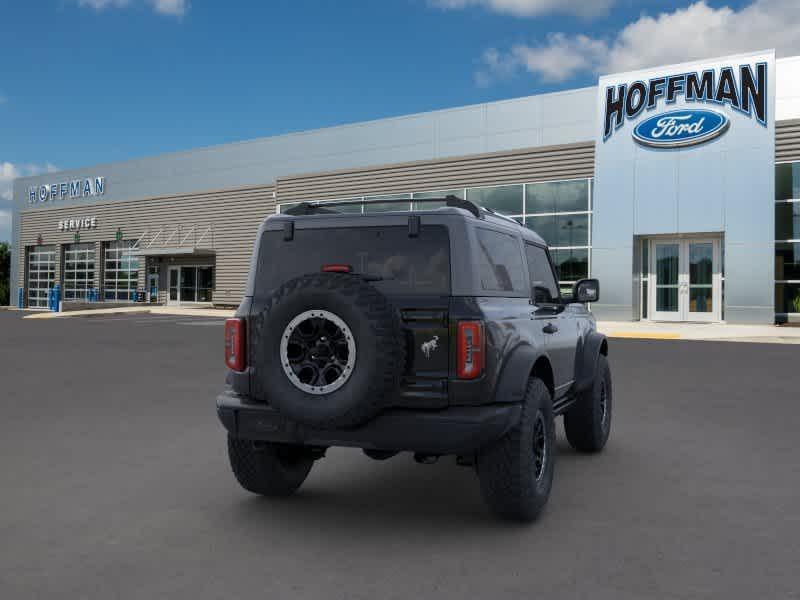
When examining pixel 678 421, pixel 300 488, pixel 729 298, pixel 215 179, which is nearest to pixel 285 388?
pixel 300 488

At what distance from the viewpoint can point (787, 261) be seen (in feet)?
81.2

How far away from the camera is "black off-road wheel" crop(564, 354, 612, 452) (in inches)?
261

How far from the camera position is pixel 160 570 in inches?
154

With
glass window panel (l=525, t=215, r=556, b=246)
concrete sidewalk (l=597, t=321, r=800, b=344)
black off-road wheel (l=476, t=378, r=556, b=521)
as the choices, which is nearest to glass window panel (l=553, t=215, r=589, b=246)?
glass window panel (l=525, t=215, r=556, b=246)

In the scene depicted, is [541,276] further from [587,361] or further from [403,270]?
[403,270]

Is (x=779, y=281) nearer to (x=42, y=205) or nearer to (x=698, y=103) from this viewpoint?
(x=698, y=103)

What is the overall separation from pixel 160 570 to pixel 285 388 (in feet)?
3.69

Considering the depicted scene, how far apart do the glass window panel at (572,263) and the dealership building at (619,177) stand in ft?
0.17

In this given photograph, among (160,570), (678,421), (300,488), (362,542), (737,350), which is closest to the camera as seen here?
(160,570)

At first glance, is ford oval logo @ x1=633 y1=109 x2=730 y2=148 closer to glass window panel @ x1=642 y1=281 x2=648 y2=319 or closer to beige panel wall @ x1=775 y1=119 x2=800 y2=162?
beige panel wall @ x1=775 y1=119 x2=800 y2=162

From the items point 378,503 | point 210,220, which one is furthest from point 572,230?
point 378,503

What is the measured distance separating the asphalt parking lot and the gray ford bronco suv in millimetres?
424

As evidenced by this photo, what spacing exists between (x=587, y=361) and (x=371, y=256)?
2.61 m

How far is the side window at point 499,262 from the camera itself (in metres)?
4.84
